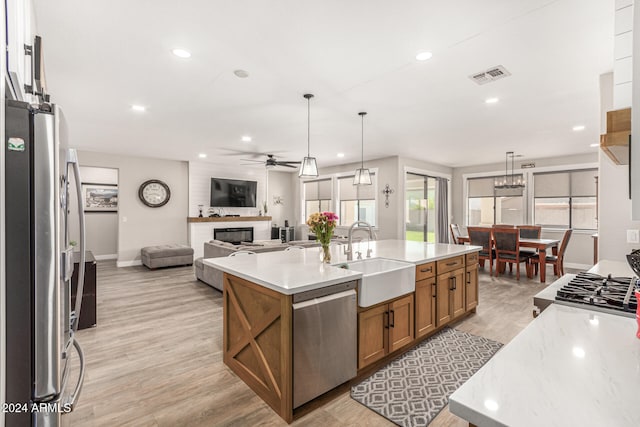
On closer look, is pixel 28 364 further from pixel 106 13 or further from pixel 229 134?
pixel 229 134

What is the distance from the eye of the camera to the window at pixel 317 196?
9.41 metres

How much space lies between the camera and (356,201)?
28.3 ft

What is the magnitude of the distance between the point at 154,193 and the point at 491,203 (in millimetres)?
9008

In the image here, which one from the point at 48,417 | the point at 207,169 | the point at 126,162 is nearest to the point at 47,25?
the point at 48,417

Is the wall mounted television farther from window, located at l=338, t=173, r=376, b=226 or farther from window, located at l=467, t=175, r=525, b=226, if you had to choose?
window, located at l=467, t=175, r=525, b=226

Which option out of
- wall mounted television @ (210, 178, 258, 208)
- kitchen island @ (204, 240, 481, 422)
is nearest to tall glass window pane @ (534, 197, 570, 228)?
kitchen island @ (204, 240, 481, 422)

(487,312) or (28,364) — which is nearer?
(28,364)

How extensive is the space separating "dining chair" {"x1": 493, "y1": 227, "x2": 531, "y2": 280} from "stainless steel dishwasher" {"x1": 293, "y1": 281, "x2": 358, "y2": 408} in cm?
473

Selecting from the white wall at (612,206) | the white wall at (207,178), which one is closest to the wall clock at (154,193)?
the white wall at (207,178)

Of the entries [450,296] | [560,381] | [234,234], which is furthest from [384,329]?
[234,234]

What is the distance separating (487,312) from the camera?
12.9ft

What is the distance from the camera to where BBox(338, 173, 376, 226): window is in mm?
8180

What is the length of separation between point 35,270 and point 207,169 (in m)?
7.84

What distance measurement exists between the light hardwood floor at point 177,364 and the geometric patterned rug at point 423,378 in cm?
11
